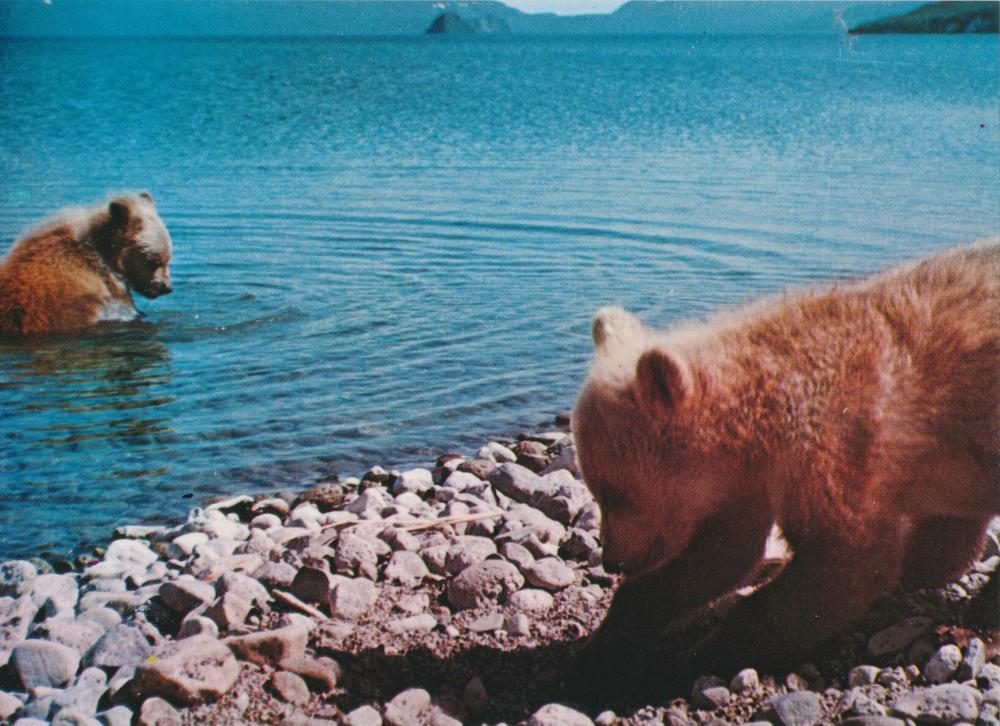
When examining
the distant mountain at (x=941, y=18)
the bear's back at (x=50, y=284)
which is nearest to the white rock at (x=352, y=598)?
the bear's back at (x=50, y=284)

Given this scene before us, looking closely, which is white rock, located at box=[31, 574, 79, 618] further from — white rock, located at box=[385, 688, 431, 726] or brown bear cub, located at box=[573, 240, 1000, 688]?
brown bear cub, located at box=[573, 240, 1000, 688]

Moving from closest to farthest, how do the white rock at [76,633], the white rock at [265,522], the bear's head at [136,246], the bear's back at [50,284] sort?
the white rock at [76,633]
the white rock at [265,522]
the bear's back at [50,284]
the bear's head at [136,246]

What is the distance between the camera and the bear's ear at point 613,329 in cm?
367

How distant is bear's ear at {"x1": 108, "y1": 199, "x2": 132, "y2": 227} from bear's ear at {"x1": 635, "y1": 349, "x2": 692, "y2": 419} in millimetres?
7603

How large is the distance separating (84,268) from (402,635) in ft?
22.2

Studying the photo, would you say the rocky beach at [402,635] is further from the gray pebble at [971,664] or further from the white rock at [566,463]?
the white rock at [566,463]

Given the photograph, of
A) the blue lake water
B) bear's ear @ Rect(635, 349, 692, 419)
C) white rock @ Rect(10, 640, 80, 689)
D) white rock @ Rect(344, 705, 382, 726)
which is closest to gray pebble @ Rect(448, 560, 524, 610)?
white rock @ Rect(344, 705, 382, 726)

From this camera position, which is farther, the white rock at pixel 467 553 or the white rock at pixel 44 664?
the white rock at pixel 467 553

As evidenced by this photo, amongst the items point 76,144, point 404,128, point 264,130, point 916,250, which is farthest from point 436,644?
point 404,128

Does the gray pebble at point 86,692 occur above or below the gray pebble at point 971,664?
below

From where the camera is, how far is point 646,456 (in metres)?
3.20

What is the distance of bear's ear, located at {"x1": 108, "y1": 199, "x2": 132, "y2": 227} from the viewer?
9.59 m

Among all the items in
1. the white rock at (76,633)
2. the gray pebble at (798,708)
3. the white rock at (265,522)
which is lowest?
the white rock at (265,522)

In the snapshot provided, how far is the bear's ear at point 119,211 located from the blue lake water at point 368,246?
0.86 meters
